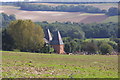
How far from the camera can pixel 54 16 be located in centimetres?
15962

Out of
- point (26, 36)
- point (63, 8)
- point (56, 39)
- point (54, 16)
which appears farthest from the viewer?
point (63, 8)

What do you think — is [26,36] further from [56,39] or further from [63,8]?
[63,8]

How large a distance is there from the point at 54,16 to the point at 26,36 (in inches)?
4168

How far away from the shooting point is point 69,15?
539 feet

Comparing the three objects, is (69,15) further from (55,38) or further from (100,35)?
(55,38)

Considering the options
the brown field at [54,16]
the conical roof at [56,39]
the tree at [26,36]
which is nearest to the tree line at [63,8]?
the brown field at [54,16]

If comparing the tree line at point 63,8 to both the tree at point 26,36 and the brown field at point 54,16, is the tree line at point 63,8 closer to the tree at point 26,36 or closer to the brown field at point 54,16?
the brown field at point 54,16

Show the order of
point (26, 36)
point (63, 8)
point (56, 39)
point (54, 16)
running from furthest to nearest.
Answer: point (63, 8)
point (54, 16)
point (56, 39)
point (26, 36)

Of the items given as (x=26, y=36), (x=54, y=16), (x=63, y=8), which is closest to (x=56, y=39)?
(x=26, y=36)

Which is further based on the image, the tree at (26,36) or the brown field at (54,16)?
the brown field at (54,16)

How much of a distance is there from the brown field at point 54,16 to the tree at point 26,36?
91.0m

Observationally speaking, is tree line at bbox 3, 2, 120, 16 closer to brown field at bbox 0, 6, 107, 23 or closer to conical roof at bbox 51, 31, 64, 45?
brown field at bbox 0, 6, 107, 23

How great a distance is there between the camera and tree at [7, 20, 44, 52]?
5322cm

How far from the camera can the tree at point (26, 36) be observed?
53.2 m
